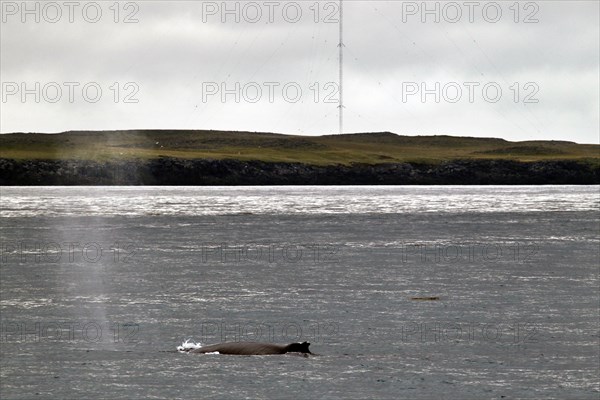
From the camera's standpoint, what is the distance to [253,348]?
64.1 feet

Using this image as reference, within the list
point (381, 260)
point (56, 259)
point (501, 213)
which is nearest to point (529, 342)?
point (381, 260)

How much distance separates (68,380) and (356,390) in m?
4.42

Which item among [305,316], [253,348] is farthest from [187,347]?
[305,316]

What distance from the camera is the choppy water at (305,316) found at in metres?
17.1

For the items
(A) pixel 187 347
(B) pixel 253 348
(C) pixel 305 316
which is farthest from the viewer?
(C) pixel 305 316

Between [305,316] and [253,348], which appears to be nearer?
[253,348]

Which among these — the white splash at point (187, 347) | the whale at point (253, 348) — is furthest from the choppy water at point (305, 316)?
the whale at point (253, 348)

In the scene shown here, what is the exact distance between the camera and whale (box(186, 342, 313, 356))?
19.3 meters

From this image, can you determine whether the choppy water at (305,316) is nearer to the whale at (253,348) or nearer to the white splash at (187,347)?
the white splash at (187,347)

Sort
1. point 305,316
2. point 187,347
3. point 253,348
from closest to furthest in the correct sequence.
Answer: point 253,348 → point 187,347 → point 305,316

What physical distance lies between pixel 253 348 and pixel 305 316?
456cm

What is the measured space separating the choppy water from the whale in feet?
1.01

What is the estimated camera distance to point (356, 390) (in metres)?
16.5

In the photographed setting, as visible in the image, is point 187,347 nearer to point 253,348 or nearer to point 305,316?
point 253,348
